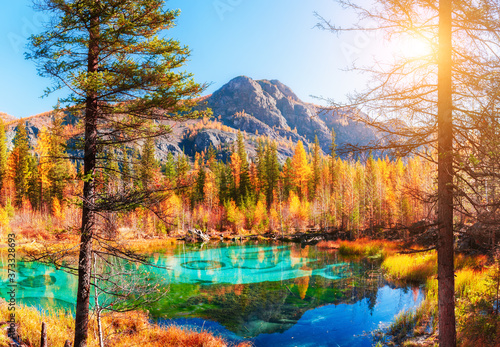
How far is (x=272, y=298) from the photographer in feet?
45.9

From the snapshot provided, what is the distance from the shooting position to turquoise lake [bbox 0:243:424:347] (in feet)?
33.8

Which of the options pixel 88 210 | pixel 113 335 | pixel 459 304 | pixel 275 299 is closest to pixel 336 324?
pixel 275 299

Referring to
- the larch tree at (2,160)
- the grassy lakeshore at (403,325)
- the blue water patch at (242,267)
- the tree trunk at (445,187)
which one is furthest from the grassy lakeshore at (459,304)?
the larch tree at (2,160)

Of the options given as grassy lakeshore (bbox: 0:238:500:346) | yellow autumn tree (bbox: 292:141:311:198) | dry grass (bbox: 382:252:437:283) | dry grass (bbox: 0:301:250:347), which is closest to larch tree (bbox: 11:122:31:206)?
grassy lakeshore (bbox: 0:238:500:346)

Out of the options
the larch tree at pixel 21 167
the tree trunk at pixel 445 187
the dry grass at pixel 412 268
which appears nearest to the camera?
the tree trunk at pixel 445 187

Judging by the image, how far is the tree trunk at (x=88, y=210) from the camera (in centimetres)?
559

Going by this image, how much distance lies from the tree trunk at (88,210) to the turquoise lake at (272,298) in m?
1.65

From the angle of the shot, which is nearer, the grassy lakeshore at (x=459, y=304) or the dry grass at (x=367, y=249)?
the grassy lakeshore at (x=459, y=304)

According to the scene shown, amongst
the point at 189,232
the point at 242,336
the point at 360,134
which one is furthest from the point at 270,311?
the point at 189,232

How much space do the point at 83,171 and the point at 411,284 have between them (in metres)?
16.4

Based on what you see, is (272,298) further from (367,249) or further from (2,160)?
(2,160)

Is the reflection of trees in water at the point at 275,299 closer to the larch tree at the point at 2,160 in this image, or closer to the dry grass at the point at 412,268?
the dry grass at the point at 412,268

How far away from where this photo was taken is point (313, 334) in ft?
32.9

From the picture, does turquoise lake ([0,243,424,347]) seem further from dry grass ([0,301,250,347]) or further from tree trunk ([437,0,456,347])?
tree trunk ([437,0,456,347])
